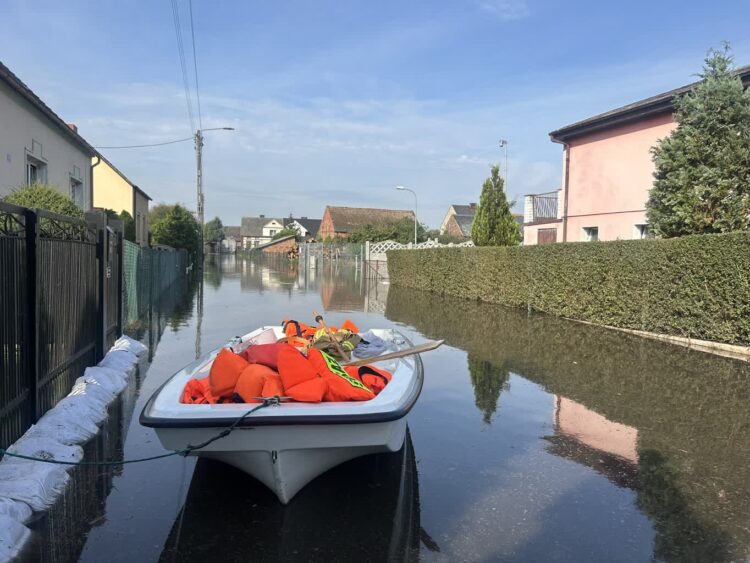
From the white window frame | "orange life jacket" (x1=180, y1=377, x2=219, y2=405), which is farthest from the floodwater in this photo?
the white window frame

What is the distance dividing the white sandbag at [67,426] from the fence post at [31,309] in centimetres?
17

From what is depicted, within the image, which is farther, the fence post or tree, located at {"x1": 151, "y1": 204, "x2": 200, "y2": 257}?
tree, located at {"x1": 151, "y1": 204, "x2": 200, "y2": 257}

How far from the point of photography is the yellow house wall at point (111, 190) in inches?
1252

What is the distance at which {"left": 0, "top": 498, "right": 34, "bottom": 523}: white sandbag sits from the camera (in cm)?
371

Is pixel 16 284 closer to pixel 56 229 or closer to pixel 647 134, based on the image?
pixel 56 229

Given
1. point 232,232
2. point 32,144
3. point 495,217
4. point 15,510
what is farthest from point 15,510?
point 232,232

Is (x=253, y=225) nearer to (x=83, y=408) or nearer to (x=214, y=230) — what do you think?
(x=214, y=230)

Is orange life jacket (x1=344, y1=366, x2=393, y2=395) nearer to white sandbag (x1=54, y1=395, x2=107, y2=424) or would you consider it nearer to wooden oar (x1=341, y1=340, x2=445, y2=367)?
wooden oar (x1=341, y1=340, x2=445, y2=367)

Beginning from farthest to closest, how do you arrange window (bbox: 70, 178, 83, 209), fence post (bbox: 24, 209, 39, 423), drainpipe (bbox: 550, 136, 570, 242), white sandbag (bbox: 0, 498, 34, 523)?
drainpipe (bbox: 550, 136, 570, 242) < window (bbox: 70, 178, 83, 209) < fence post (bbox: 24, 209, 39, 423) < white sandbag (bbox: 0, 498, 34, 523)

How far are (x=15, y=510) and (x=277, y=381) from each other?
5.71 ft

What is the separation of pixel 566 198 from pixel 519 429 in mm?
19668

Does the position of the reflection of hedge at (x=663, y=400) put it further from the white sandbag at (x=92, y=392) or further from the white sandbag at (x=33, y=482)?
the white sandbag at (x=92, y=392)

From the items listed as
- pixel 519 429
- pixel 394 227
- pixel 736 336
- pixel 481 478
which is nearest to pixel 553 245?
pixel 736 336

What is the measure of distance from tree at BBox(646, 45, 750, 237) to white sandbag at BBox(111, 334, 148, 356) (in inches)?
454
